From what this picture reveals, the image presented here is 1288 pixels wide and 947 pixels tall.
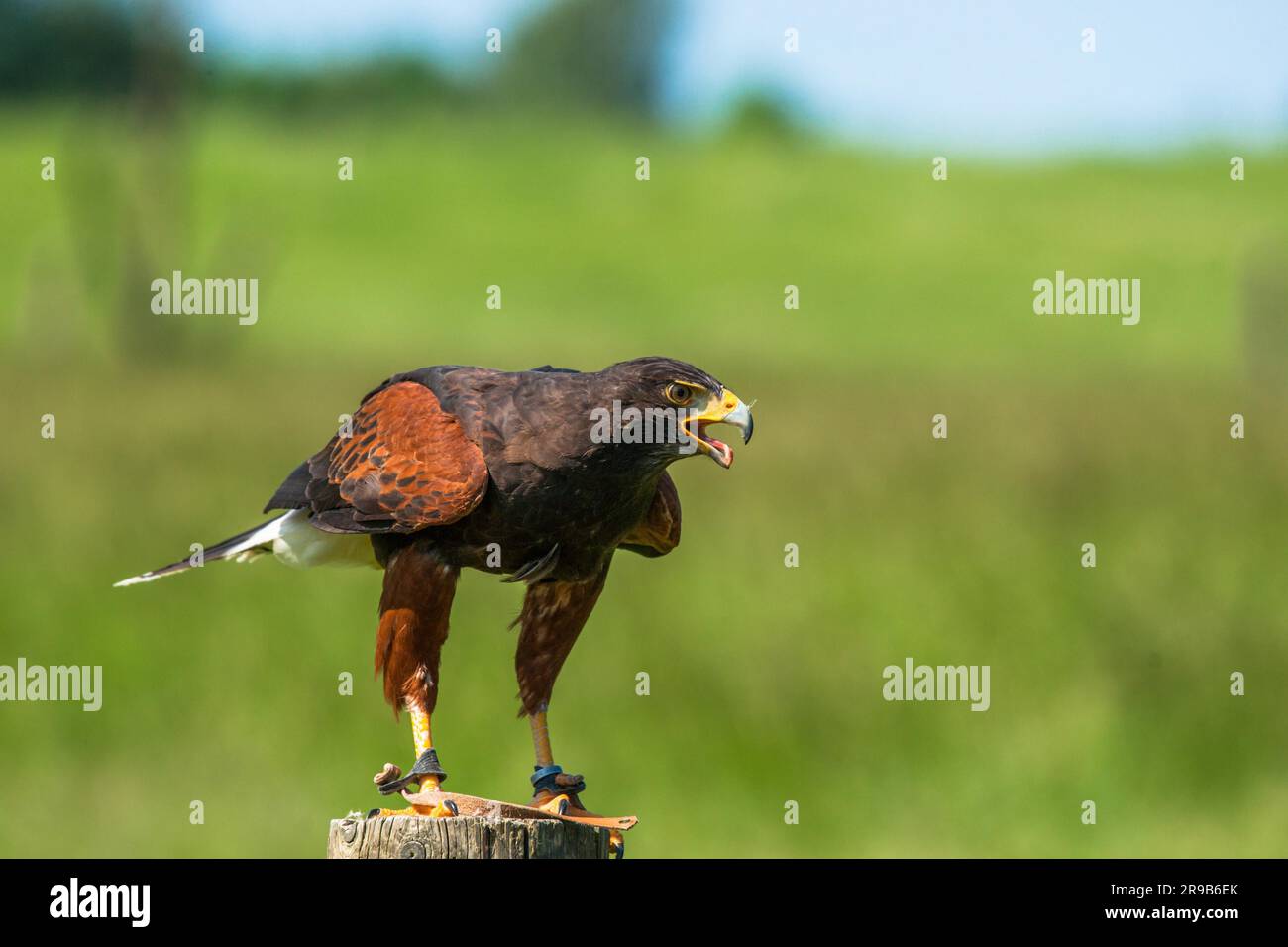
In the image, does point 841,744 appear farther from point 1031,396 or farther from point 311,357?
point 311,357

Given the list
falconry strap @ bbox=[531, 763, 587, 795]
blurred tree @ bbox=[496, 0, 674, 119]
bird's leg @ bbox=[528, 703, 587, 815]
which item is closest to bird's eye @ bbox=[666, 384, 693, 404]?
bird's leg @ bbox=[528, 703, 587, 815]

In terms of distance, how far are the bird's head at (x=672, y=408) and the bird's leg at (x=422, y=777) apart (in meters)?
1.33

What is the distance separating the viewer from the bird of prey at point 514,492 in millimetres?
5570

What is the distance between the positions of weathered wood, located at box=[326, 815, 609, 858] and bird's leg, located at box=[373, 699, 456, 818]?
0.18 metres

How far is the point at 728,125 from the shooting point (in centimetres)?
6569

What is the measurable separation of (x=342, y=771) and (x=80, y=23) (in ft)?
169

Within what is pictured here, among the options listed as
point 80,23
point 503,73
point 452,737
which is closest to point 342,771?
point 452,737

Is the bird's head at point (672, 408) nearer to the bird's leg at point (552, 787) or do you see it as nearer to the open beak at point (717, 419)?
the open beak at point (717, 419)

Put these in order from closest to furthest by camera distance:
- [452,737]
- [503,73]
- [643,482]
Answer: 1. [643,482]
2. [452,737]
3. [503,73]

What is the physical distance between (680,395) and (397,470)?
112 centimetres

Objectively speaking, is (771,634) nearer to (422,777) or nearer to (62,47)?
(422,777)

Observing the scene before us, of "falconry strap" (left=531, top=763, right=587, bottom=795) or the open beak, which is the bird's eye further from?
"falconry strap" (left=531, top=763, right=587, bottom=795)

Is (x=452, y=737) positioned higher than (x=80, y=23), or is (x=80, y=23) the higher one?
(x=80, y=23)

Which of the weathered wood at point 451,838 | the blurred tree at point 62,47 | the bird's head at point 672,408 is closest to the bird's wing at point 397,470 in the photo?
the bird's head at point 672,408
